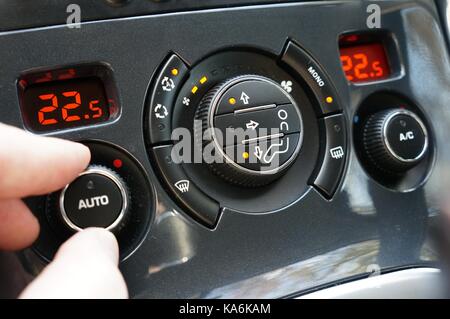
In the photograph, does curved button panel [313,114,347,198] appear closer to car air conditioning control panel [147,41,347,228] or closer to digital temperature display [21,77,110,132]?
car air conditioning control panel [147,41,347,228]

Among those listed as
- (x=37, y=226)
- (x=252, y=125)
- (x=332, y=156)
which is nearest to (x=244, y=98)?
(x=252, y=125)

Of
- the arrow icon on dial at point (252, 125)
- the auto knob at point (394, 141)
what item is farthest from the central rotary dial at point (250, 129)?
the auto knob at point (394, 141)

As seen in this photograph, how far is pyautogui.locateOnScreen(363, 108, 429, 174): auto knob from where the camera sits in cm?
70

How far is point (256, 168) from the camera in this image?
0.64 m

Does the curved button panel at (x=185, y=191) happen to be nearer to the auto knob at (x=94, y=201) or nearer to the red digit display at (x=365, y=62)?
the auto knob at (x=94, y=201)

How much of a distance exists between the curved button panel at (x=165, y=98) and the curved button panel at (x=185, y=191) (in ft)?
0.06

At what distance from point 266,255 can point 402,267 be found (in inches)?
6.9

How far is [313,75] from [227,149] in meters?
0.17

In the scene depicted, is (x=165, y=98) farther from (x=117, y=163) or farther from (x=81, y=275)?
(x=81, y=275)

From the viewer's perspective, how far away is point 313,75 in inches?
28.1

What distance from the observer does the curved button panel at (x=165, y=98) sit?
64 centimetres

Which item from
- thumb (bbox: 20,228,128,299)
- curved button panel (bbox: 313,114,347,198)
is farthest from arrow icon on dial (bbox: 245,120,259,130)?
thumb (bbox: 20,228,128,299)

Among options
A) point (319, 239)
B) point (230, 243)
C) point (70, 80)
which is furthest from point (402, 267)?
point (70, 80)

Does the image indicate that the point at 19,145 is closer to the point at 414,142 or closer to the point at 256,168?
the point at 256,168
